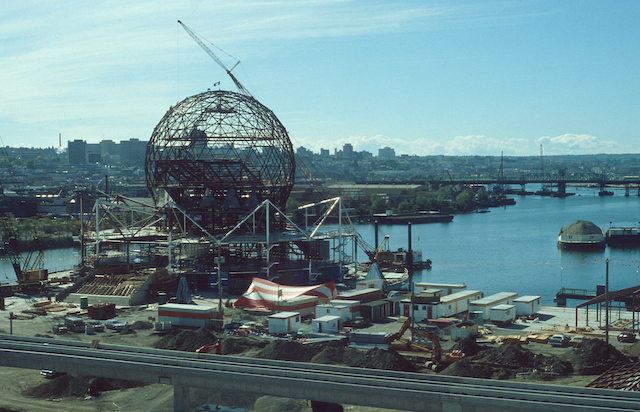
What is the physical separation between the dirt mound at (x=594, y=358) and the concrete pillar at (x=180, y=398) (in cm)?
1424

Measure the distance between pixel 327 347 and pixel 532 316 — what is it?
45.6 ft

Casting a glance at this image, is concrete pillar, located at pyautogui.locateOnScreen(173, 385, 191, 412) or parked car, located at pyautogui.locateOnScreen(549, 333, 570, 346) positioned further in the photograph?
parked car, located at pyautogui.locateOnScreen(549, 333, 570, 346)

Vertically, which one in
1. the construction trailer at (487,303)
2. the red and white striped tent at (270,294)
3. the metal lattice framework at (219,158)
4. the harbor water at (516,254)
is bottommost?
the harbor water at (516,254)

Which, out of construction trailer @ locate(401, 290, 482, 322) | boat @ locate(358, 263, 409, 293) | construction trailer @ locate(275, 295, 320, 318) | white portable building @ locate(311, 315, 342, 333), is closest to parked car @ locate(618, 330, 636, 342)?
construction trailer @ locate(401, 290, 482, 322)

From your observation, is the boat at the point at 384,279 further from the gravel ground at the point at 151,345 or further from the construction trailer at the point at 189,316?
the construction trailer at the point at 189,316

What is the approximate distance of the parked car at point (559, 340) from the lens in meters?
32.3

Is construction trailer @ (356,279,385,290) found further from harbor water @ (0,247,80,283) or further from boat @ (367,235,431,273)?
harbor water @ (0,247,80,283)

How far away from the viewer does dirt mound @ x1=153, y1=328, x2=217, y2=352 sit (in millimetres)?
32066

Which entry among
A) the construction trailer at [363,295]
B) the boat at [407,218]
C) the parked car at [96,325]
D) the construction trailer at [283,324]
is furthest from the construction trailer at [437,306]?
the boat at [407,218]

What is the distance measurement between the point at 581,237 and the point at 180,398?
6448 centimetres

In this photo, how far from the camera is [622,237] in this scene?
8362cm

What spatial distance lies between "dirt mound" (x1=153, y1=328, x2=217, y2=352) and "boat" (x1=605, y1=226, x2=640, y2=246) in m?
61.4

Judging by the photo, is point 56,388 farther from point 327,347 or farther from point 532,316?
point 532,316

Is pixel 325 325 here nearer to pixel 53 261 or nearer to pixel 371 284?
pixel 371 284
